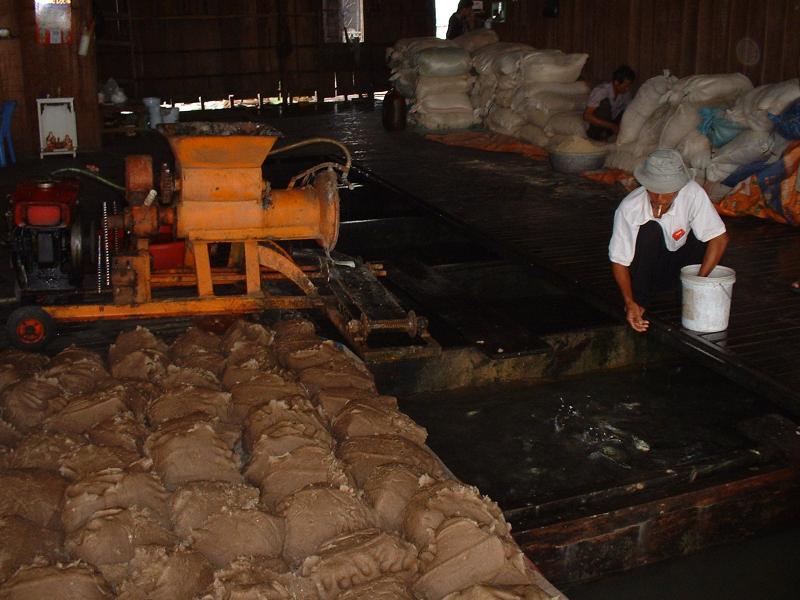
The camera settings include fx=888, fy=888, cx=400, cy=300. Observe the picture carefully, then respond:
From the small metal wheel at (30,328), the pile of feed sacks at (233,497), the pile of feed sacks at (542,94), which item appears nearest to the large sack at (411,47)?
the pile of feed sacks at (542,94)

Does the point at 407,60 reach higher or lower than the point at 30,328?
higher

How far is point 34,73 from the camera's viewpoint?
880 centimetres

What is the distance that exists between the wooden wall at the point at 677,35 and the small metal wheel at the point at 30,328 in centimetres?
559

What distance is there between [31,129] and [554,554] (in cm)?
773

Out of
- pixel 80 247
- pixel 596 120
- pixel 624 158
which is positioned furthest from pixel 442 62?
pixel 80 247

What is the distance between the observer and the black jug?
1000cm

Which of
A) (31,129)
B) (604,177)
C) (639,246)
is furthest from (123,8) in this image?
(639,246)

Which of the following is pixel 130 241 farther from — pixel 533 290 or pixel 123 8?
pixel 123 8

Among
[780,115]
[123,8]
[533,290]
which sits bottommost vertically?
[533,290]

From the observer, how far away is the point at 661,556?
123 inches

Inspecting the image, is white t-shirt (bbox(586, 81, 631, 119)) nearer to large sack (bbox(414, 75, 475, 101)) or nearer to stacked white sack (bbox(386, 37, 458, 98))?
large sack (bbox(414, 75, 475, 101))

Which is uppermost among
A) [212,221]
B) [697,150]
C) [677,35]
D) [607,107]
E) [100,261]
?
[677,35]

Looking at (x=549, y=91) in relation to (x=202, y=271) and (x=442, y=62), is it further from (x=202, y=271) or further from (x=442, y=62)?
(x=202, y=271)

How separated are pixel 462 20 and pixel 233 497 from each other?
10268 millimetres
